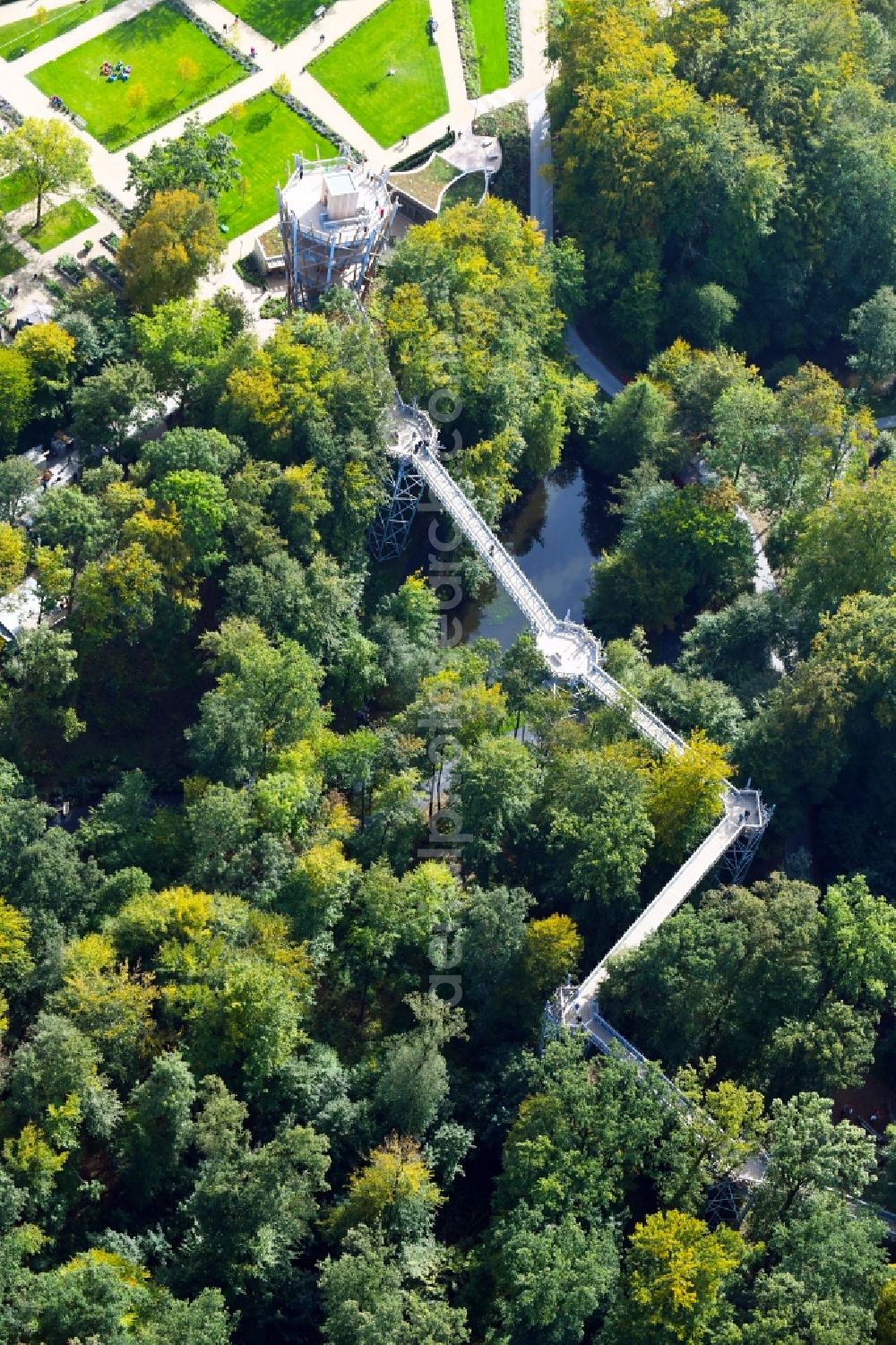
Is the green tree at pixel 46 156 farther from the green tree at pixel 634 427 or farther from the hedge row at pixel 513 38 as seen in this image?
the green tree at pixel 634 427

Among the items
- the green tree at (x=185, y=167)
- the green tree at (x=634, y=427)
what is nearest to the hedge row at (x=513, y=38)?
the green tree at (x=185, y=167)

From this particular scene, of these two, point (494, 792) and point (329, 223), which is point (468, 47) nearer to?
point (329, 223)

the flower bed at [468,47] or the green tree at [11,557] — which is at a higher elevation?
the flower bed at [468,47]

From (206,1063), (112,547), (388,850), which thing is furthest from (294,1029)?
(112,547)

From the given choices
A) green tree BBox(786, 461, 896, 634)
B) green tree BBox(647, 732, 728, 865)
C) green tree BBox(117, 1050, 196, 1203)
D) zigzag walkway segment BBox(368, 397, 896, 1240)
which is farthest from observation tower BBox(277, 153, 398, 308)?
green tree BBox(117, 1050, 196, 1203)

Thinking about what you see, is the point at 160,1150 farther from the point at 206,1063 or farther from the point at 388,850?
the point at 388,850

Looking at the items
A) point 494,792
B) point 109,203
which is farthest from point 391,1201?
point 109,203
